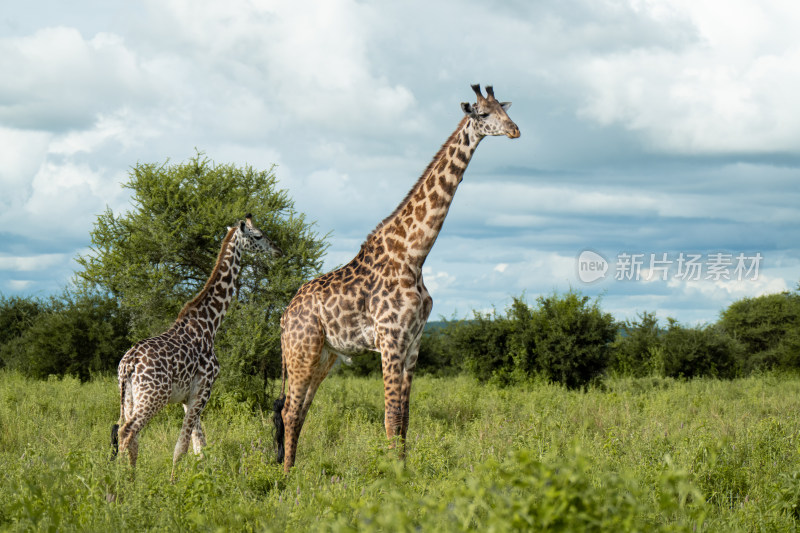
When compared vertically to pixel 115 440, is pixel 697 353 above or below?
above

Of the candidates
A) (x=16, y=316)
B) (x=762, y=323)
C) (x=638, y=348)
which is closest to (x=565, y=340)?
(x=638, y=348)

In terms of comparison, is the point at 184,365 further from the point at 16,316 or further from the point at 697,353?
the point at 16,316

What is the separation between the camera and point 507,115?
743 centimetres

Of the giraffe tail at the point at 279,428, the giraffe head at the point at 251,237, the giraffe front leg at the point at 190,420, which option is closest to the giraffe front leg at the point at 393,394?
the giraffe tail at the point at 279,428

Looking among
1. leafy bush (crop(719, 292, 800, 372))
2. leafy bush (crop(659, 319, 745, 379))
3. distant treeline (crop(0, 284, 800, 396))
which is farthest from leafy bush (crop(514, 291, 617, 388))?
leafy bush (crop(719, 292, 800, 372))

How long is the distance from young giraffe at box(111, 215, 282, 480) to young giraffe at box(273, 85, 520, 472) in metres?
1.26

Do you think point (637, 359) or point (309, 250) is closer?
point (309, 250)

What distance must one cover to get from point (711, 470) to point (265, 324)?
387 inches

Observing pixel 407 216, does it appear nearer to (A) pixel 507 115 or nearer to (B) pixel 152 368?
(A) pixel 507 115

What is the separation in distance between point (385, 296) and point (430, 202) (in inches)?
45.3

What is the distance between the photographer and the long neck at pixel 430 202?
294 inches

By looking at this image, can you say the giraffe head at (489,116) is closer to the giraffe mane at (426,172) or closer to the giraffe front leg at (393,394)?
the giraffe mane at (426,172)

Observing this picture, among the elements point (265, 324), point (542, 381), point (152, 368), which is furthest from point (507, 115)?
point (542, 381)

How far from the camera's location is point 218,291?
9305mm
